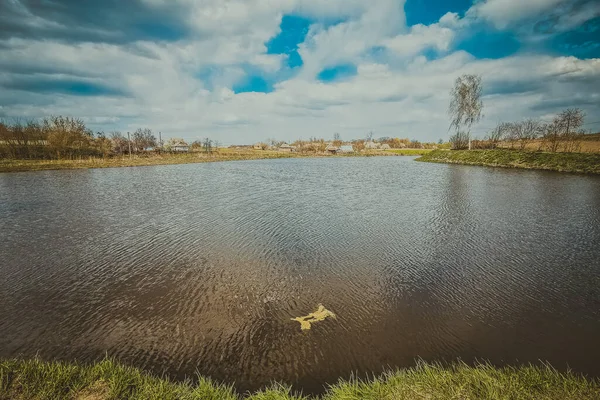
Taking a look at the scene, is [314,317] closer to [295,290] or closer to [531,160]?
[295,290]

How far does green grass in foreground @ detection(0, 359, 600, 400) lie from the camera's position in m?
4.04

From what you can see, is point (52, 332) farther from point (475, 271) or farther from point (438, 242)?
point (438, 242)

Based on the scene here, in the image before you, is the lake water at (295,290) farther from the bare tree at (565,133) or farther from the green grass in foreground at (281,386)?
the bare tree at (565,133)

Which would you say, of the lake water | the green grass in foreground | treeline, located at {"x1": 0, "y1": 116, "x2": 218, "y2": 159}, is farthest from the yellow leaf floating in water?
treeline, located at {"x1": 0, "y1": 116, "x2": 218, "y2": 159}

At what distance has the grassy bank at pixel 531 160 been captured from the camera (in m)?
38.1

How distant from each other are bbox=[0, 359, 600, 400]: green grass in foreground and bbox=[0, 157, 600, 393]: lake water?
1.98 feet

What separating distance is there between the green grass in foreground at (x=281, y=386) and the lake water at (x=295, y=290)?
0.60m

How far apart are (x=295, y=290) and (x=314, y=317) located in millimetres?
1398

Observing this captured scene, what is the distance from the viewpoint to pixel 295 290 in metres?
8.02

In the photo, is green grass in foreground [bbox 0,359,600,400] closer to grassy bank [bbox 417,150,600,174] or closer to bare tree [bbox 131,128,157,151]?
grassy bank [bbox 417,150,600,174]

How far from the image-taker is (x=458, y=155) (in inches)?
2484

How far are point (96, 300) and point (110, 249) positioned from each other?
423 cm

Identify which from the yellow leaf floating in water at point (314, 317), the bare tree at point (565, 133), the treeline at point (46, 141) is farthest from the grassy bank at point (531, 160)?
the treeline at point (46, 141)

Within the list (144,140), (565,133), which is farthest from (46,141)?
(565,133)
